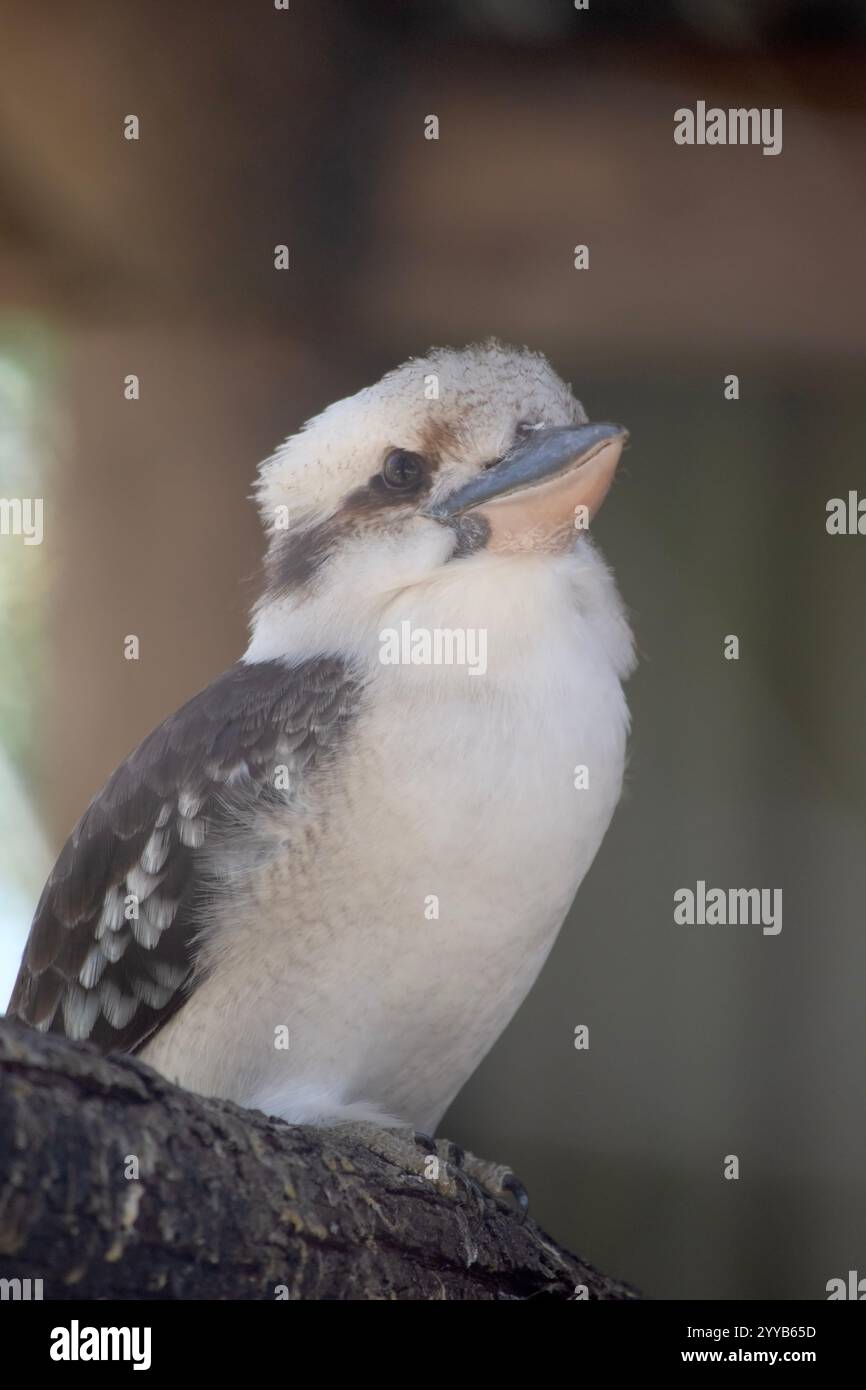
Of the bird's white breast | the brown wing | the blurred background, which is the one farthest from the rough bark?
the blurred background

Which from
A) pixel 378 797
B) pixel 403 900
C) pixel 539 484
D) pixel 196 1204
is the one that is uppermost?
pixel 539 484

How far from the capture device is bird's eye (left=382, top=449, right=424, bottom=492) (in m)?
1.73

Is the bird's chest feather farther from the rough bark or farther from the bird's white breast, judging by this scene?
the rough bark

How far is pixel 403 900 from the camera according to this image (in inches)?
63.2

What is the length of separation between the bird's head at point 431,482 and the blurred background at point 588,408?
10cm

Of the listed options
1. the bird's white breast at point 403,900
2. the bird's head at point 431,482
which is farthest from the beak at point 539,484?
the bird's white breast at point 403,900

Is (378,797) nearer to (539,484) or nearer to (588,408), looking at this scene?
(539,484)

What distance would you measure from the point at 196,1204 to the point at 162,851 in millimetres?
548

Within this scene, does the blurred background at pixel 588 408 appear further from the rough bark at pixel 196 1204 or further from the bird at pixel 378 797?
the rough bark at pixel 196 1204

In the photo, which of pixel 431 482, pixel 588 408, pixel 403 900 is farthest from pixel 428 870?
pixel 588 408

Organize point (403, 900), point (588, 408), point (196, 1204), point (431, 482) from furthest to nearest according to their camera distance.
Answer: point (588, 408) → point (431, 482) → point (403, 900) → point (196, 1204)

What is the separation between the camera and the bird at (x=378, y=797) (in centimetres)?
162

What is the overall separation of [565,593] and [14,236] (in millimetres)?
978

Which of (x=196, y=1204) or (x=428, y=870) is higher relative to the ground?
(x=428, y=870)
